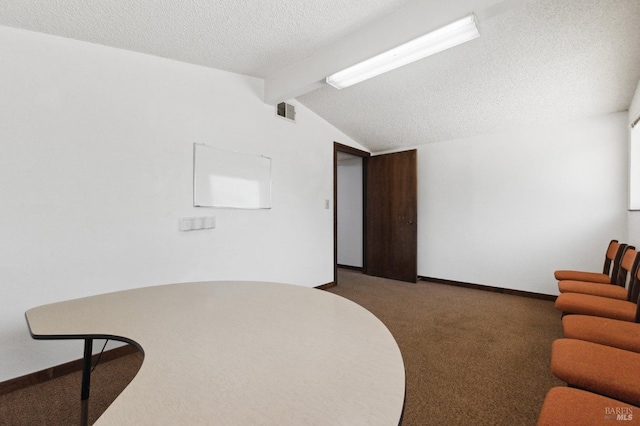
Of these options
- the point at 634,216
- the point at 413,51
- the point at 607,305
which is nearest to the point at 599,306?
the point at 607,305

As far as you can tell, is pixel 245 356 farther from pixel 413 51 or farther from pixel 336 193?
pixel 336 193

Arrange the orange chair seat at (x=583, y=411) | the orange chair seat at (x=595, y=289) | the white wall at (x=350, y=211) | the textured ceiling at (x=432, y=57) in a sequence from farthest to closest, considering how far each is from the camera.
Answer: the white wall at (x=350, y=211) < the orange chair seat at (x=595, y=289) < the textured ceiling at (x=432, y=57) < the orange chair seat at (x=583, y=411)

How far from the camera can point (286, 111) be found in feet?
11.8

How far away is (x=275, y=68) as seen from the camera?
9.93 feet

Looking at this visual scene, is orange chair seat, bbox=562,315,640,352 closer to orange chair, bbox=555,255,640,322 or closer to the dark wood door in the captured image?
orange chair, bbox=555,255,640,322

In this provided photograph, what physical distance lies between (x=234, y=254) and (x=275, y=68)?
206 cm

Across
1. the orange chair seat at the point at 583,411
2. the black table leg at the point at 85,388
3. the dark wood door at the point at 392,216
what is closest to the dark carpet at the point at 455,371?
the black table leg at the point at 85,388

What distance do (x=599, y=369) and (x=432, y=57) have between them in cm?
259

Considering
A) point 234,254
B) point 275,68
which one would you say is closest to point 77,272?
point 234,254

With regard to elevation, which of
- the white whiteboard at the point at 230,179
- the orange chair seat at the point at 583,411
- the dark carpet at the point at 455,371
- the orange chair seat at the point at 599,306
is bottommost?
the dark carpet at the point at 455,371

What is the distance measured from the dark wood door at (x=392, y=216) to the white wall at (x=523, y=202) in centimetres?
29

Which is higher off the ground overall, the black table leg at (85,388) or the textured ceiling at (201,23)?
the textured ceiling at (201,23)

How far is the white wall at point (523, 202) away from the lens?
3.33 m

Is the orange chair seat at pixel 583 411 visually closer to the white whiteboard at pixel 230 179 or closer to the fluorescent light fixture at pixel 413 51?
the fluorescent light fixture at pixel 413 51
